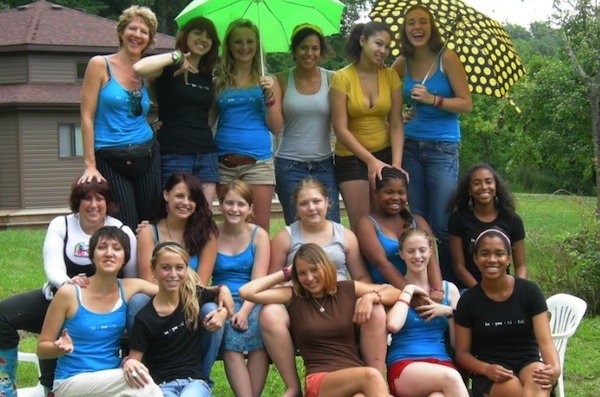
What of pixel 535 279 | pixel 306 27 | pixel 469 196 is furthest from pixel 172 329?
pixel 535 279

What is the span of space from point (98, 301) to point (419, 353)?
1.81 metres

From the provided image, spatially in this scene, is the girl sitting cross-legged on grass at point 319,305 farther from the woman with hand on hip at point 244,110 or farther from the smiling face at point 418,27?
the smiling face at point 418,27

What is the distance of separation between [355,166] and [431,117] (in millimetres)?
617

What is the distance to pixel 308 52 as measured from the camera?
551 cm

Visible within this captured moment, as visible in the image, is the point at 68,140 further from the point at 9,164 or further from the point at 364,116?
the point at 364,116

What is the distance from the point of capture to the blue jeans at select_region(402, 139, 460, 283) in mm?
5559

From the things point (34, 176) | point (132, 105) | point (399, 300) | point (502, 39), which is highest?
point (502, 39)

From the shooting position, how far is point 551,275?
9047 mm

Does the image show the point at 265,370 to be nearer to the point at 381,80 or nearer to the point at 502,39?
the point at 381,80

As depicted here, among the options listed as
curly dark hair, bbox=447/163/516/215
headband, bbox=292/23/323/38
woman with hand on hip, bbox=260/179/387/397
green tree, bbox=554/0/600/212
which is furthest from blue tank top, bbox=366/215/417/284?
green tree, bbox=554/0/600/212

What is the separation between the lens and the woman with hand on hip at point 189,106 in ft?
17.4

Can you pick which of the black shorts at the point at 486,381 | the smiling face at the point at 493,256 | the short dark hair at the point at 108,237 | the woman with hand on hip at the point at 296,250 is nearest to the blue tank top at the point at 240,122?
the woman with hand on hip at the point at 296,250

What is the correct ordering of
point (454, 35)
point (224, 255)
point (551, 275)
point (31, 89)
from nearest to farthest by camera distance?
point (224, 255) < point (454, 35) < point (551, 275) < point (31, 89)

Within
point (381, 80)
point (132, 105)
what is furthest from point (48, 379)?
point (381, 80)
